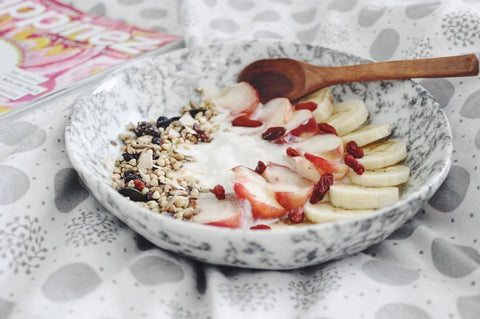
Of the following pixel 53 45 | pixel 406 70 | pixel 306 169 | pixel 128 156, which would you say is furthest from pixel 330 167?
pixel 53 45

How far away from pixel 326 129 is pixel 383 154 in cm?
11

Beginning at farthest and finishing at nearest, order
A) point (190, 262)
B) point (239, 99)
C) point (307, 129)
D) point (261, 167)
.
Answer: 1. point (239, 99)
2. point (307, 129)
3. point (261, 167)
4. point (190, 262)

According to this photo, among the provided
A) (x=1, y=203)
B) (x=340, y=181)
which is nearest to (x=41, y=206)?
(x=1, y=203)

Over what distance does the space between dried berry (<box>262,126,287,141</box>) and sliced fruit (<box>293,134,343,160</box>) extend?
0.12 feet

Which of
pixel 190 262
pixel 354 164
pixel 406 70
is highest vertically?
pixel 406 70

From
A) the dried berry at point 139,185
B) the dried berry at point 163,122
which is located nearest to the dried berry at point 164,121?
the dried berry at point 163,122

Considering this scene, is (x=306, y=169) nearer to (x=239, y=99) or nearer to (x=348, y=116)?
(x=348, y=116)

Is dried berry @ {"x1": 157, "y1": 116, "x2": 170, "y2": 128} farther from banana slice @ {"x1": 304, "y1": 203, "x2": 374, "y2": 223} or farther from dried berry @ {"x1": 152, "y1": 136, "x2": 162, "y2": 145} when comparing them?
banana slice @ {"x1": 304, "y1": 203, "x2": 374, "y2": 223}

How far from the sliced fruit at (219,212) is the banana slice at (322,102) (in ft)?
0.98

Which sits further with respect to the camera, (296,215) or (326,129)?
(326,129)

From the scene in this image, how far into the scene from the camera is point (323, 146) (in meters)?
0.91

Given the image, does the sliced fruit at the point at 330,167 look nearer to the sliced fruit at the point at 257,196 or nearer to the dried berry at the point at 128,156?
the sliced fruit at the point at 257,196

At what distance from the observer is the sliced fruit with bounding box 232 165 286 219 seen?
0.77 m

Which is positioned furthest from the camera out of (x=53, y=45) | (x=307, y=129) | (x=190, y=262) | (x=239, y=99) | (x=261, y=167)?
(x=53, y=45)
